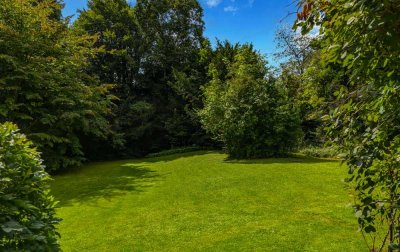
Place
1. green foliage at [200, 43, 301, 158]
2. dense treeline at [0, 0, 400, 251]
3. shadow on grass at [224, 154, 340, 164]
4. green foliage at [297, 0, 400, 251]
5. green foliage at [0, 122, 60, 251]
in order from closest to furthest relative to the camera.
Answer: green foliage at [297, 0, 400, 251], dense treeline at [0, 0, 400, 251], green foliage at [0, 122, 60, 251], shadow on grass at [224, 154, 340, 164], green foliage at [200, 43, 301, 158]

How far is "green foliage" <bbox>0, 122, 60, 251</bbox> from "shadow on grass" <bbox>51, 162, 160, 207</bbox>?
21.6 feet

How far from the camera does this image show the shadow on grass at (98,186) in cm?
1078

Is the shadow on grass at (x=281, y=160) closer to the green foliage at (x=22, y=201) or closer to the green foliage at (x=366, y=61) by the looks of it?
the green foliage at (x=22, y=201)

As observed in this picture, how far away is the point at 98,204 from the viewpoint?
9.72 metres

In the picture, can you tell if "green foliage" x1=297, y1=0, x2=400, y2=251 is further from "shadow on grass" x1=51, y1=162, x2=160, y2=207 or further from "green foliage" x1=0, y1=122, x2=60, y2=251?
"shadow on grass" x1=51, y1=162, x2=160, y2=207

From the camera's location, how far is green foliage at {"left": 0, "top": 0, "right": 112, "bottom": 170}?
15.5m

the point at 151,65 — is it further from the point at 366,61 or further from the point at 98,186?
the point at 366,61

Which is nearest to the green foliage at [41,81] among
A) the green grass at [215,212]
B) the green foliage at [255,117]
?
the green grass at [215,212]

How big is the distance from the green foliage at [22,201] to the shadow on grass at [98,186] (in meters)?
6.57

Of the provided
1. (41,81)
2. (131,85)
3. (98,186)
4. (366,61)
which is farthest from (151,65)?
(366,61)

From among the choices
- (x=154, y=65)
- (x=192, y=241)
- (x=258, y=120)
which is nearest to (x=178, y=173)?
(x=258, y=120)

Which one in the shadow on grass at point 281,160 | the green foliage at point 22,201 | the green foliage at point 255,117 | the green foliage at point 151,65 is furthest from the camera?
the green foliage at point 151,65

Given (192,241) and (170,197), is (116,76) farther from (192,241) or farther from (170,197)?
(192,241)

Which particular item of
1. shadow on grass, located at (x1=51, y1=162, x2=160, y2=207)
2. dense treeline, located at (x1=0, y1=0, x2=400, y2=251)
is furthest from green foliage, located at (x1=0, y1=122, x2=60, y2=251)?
shadow on grass, located at (x1=51, y1=162, x2=160, y2=207)
